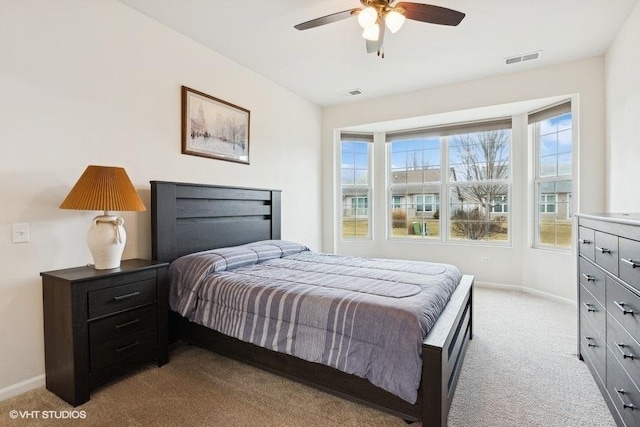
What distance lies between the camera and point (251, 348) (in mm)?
2158

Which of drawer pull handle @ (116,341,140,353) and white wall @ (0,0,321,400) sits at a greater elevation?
white wall @ (0,0,321,400)

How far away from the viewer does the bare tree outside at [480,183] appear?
179 inches

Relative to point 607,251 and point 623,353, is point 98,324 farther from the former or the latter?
point 607,251

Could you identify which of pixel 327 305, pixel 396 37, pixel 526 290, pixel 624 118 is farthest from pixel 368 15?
pixel 526 290

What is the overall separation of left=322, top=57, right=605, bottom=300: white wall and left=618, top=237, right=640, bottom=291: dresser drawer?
2.38 meters

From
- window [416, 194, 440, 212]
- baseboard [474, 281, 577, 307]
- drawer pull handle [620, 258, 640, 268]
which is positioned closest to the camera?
drawer pull handle [620, 258, 640, 268]

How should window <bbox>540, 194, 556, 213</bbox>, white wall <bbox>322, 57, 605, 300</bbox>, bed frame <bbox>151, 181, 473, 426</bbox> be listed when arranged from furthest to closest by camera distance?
window <bbox>540, 194, 556, 213</bbox> → white wall <bbox>322, 57, 605, 300</bbox> → bed frame <bbox>151, 181, 473, 426</bbox>

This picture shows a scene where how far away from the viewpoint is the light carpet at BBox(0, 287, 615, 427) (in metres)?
1.75

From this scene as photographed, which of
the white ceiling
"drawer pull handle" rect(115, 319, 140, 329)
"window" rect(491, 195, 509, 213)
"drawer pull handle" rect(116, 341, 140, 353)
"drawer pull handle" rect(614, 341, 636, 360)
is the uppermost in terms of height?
the white ceiling

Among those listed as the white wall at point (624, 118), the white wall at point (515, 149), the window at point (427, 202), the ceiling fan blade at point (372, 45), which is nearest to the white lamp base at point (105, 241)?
the ceiling fan blade at point (372, 45)

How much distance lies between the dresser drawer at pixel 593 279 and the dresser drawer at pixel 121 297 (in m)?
2.92

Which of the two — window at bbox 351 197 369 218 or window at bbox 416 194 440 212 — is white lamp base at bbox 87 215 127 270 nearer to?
window at bbox 351 197 369 218

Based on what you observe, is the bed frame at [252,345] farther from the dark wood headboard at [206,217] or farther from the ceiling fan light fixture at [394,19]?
the ceiling fan light fixture at [394,19]

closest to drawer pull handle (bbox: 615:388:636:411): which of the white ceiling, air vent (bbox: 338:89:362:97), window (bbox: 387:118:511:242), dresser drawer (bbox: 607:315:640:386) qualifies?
dresser drawer (bbox: 607:315:640:386)
